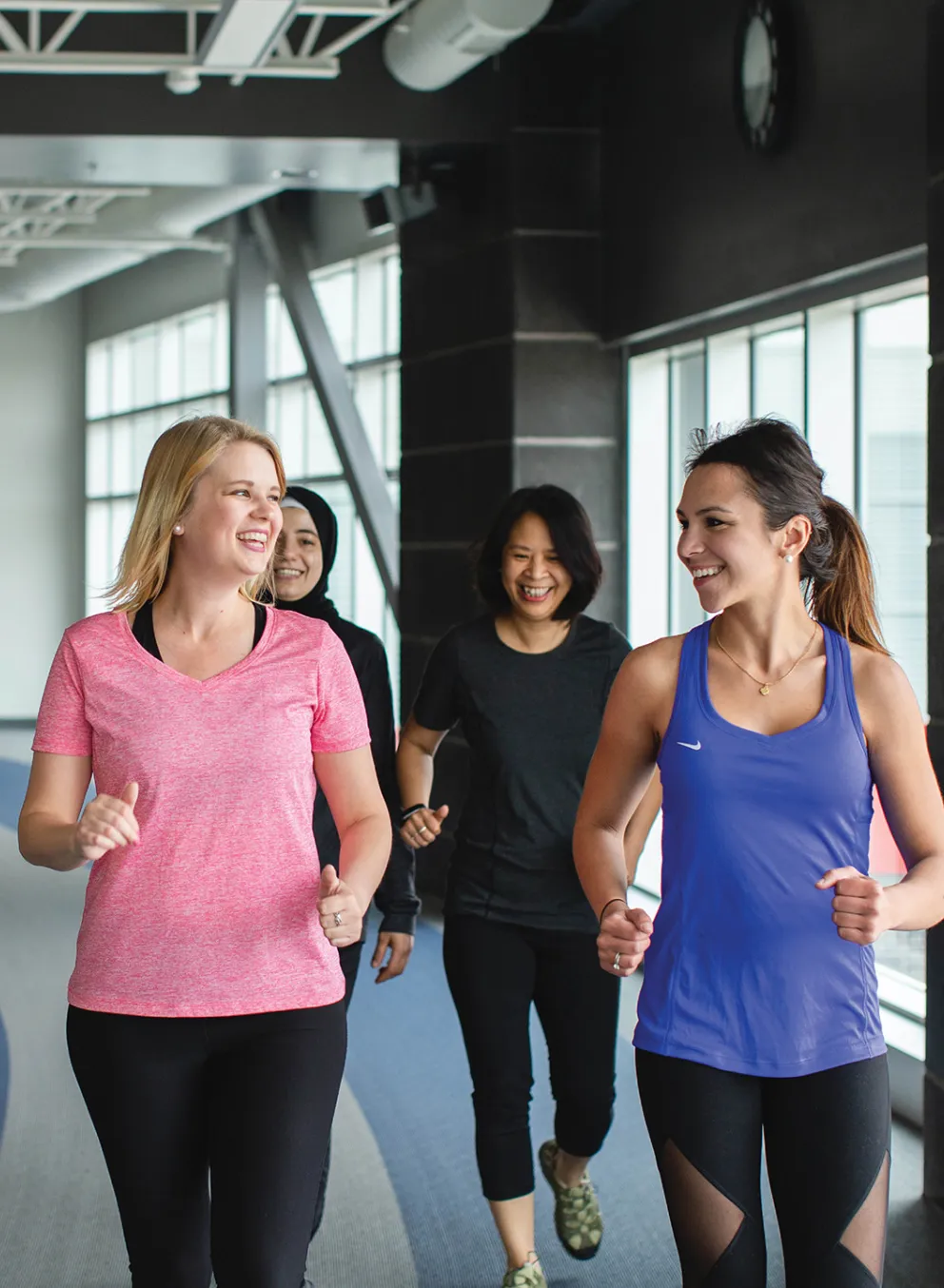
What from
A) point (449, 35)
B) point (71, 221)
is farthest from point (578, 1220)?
point (71, 221)

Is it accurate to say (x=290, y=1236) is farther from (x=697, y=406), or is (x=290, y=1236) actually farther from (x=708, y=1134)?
(x=697, y=406)

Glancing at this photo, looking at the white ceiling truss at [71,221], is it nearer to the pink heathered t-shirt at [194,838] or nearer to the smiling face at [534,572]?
the smiling face at [534,572]

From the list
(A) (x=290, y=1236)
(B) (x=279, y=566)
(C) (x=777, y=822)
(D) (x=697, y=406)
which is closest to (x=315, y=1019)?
(A) (x=290, y=1236)

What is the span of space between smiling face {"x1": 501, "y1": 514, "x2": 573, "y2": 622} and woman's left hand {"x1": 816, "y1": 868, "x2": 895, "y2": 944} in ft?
4.54

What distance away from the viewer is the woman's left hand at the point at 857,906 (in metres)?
1.85

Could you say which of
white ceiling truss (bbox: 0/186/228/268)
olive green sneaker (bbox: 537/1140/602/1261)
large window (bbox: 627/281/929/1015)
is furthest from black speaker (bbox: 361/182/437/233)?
olive green sneaker (bbox: 537/1140/602/1261)

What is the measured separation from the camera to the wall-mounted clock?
186 inches

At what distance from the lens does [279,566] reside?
3.24 metres

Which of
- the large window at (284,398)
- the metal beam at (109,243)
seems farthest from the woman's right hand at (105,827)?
the metal beam at (109,243)

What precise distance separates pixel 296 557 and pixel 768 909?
1.55 metres

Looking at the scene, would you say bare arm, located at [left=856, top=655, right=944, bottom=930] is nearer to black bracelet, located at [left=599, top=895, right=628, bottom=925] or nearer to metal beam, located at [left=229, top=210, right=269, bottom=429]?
black bracelet, located at [left=599, top=895, right=628, bottom=925]

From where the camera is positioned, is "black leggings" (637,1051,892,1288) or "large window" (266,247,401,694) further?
"large window" (266,247,401,694)

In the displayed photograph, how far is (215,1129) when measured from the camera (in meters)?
2.08

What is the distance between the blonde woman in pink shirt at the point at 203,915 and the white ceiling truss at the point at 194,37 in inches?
133
